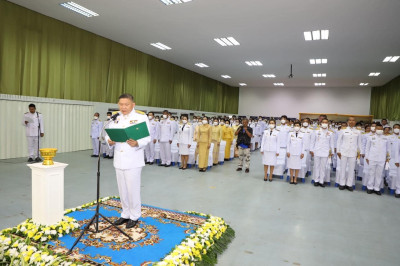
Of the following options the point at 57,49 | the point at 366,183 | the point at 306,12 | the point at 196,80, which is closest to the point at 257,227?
the point at 366,183

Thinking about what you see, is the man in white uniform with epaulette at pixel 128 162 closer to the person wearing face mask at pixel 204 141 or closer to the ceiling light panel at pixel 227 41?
the person wearing face mask at pixel 204 141

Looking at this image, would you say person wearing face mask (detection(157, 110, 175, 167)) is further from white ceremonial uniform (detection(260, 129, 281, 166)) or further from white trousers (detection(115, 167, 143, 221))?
white trousers (detection(115, 167, 143, 221))

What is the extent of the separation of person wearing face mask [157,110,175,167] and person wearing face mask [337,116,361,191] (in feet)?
15.3

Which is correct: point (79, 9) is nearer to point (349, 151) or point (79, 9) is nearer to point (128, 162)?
Result: point (128, 162)

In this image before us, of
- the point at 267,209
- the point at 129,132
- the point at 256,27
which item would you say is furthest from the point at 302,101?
the point at 129,132

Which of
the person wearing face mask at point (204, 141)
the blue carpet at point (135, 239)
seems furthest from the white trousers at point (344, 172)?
the blue carpet at point (135, 239)

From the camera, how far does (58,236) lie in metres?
3.05

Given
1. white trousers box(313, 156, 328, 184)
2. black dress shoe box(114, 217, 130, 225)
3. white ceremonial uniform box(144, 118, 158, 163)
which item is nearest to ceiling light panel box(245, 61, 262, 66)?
white ceremonial uniform box(144, 118, 158, 163)

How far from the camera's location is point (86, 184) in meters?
5.61

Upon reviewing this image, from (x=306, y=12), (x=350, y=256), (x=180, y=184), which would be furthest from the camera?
(x=306, y=12)

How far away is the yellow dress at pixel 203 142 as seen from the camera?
7.53 meters

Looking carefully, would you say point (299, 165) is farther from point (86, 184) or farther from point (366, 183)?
point (86, 184)

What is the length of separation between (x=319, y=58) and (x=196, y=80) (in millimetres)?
8587

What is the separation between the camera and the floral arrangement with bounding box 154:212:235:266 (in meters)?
2.64
